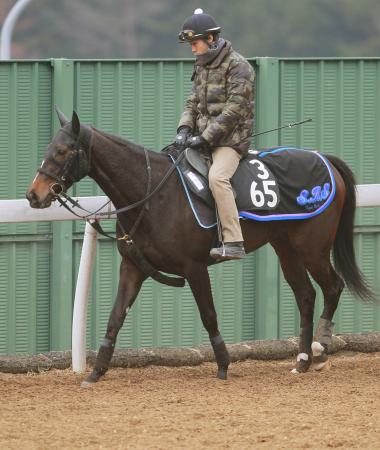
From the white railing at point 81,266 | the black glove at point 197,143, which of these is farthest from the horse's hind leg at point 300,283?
the white railing at point 81,266

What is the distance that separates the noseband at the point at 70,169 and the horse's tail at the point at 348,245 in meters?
2.16

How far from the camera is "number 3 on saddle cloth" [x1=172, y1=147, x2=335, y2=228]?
8812mm

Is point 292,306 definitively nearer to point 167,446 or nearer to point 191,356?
point 191,356

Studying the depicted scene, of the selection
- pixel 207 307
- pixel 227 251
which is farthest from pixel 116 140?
pixel 207 307

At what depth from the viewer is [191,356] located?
9586 mm

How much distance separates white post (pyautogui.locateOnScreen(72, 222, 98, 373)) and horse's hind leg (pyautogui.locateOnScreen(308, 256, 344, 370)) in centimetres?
167

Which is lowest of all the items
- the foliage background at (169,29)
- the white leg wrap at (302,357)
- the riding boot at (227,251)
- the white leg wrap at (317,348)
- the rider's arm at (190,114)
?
the white leg wrap at (302,357)

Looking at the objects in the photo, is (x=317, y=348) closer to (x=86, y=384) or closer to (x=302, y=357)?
(x=302, y=357)

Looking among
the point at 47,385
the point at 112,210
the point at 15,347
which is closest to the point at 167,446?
the point at 47,385

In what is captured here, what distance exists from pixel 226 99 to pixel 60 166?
1.38 meters

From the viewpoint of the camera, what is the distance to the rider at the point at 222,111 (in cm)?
872

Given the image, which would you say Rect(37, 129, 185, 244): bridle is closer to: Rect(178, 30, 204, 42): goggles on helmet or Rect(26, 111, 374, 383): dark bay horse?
Rect(26, 111, 374, 383): dark bay horse

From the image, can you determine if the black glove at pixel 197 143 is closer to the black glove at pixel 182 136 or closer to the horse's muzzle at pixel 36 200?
the black glove at pixel 182 136

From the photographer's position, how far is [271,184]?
909 cm
